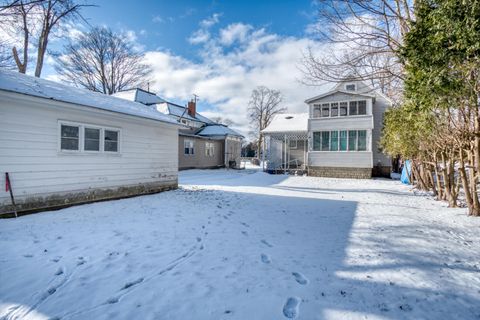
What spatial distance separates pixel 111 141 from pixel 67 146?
1.35 metres

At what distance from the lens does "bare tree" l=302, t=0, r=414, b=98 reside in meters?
7.20

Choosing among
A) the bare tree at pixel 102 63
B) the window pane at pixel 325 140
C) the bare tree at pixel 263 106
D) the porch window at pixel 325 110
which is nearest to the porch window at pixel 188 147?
the window pane at pixel 325 140

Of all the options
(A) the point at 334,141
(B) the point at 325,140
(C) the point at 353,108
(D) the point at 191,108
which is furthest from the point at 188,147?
(C) the point at 353,108

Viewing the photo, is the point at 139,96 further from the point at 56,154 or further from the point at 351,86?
the point at 56,154

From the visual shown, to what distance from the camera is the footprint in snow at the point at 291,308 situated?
7.44 feet

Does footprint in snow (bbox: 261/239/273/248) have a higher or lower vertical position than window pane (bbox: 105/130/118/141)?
lower

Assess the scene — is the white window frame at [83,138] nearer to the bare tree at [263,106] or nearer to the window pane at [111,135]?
the window pane at [111,135]

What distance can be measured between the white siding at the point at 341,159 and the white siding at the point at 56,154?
11.3 metres

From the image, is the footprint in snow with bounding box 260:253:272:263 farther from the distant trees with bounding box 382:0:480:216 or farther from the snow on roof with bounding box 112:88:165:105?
the snow on roof with bounding box 112:88:165:105

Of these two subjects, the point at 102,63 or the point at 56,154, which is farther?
the point at 102,63

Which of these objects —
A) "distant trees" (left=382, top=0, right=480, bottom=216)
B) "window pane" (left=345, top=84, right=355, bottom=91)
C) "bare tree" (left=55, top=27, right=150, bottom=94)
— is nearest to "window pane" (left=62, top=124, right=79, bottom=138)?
"distant trees" (left=382, top=0, right=480, bottom=216)

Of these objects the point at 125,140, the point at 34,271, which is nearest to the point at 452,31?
the point at 34,271

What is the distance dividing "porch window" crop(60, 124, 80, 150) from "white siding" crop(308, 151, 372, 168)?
45.7 feet

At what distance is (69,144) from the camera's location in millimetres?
6844
